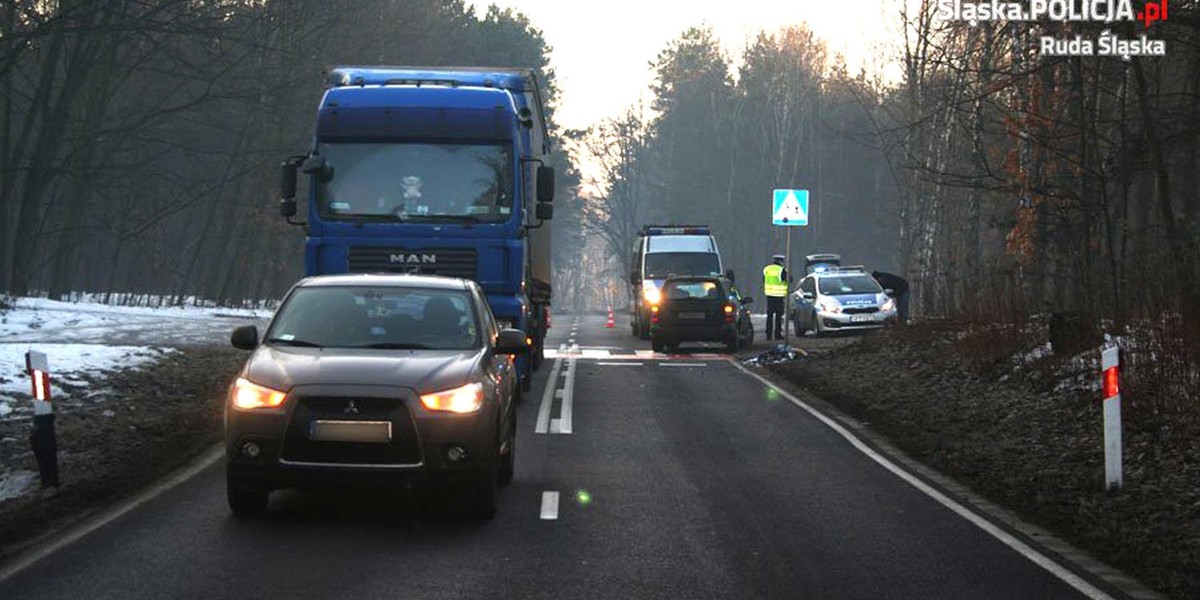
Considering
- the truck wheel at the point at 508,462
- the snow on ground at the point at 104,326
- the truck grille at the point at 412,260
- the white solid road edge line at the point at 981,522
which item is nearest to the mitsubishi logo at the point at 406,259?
the truck grille at the point at 412,260

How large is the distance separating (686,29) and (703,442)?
89.8 metres

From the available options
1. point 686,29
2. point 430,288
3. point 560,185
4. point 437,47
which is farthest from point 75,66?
point 686,29

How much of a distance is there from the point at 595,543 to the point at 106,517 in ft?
11.1

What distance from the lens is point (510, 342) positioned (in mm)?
11070

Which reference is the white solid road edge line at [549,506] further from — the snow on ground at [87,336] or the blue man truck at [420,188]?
the blue man truck at [420,188]

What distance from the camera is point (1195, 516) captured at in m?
10.1

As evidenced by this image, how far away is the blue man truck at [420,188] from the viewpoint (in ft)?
58.6

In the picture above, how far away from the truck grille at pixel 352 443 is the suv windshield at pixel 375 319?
109 cm

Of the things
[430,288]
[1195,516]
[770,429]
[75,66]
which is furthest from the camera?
[75,66]

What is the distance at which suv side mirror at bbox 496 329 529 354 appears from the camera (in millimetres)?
11031

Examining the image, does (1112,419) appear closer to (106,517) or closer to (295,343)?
(295,343)

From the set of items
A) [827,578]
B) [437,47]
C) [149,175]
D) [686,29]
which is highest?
[686,29]

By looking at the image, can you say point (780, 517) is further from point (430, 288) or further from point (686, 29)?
point (686, 29)

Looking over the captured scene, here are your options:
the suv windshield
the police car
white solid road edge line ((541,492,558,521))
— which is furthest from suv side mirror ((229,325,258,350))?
the police car
